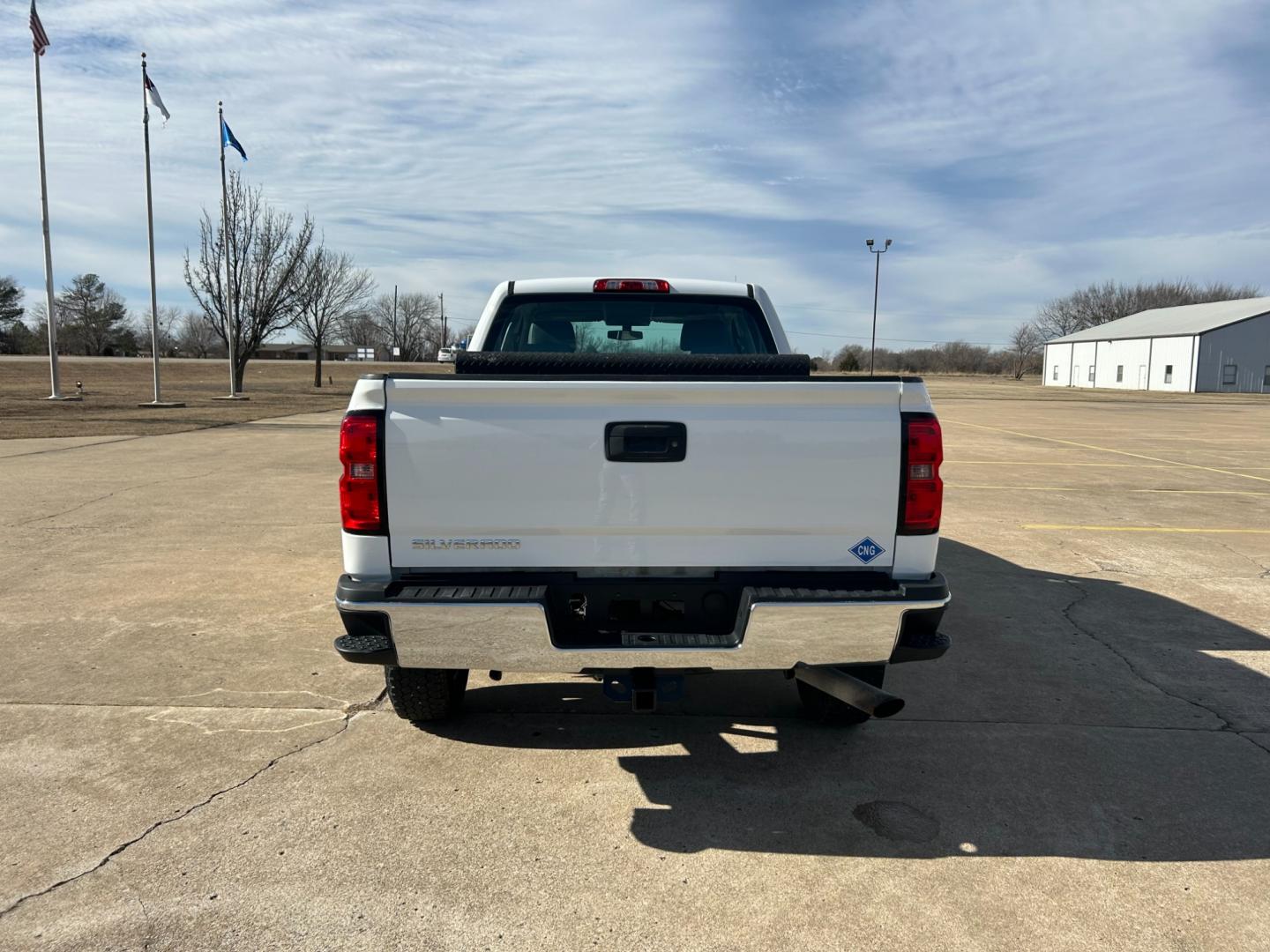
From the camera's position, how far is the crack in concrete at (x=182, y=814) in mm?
2639

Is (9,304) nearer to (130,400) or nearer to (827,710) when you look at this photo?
(130,400)

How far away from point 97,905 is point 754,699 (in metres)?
2.79

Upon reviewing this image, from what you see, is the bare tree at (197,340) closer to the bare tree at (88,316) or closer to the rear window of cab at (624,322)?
the bare tree at (88,316)

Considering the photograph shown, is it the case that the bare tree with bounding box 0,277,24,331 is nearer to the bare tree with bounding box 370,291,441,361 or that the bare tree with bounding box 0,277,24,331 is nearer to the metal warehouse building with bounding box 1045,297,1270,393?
the bare tree with bounding box 370,291,441,361

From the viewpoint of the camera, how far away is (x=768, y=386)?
2959 mm

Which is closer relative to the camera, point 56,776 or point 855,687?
point 855,687

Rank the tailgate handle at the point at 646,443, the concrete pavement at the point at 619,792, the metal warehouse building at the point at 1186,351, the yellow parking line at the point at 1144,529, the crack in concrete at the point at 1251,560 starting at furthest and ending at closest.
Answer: the metal warehouse building at the point at 1186,351
the yellow parking line at the point at 1144,529
the crack in concrete at the point at 1251,560
the tailgate handle at the point at 646,443
the concrete pavement at the point at 619,792

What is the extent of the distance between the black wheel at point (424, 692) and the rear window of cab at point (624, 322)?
6.42 ft

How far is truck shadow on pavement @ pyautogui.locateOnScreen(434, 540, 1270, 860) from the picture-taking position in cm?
306

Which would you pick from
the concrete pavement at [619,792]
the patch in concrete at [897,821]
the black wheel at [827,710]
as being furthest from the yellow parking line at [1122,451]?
the patch in concrete at [897,821]

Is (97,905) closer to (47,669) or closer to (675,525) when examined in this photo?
(675,525)

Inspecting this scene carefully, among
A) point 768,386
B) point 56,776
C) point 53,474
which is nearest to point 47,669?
point 56,776

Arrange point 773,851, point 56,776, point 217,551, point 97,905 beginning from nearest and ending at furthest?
point 97,905 → point 773,851 → point 56,776 → point 217,551

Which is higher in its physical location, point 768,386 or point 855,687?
point 768,386
